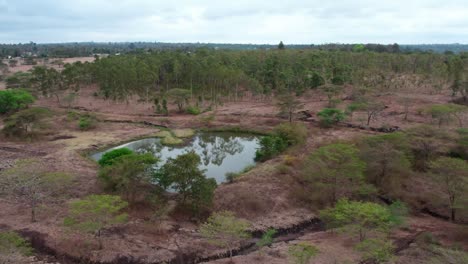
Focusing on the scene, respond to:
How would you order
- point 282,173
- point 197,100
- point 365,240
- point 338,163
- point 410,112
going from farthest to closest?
1. point 197,100
2. point 410,112
3. point 282,173
4. point 338,163
5. point 365,240

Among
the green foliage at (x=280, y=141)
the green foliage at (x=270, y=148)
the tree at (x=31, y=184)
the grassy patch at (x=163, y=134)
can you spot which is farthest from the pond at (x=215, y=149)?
the tree at (x=31, y=184)

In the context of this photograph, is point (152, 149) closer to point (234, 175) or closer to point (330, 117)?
point (234, 175)

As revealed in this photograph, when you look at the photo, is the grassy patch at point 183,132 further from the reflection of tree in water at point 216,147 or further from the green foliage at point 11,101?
the green foliage at point 11,101

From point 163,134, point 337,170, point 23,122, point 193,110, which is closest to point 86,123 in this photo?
point 23,122

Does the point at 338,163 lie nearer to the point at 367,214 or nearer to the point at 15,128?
the point at 367,214

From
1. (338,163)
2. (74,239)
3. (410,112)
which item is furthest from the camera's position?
(410,112)

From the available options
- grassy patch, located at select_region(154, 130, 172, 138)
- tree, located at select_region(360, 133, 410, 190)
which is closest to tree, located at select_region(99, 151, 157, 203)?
tree, located at select_region(360, 133, 410, 190)

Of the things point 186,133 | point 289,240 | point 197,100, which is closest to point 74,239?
point 289,240
